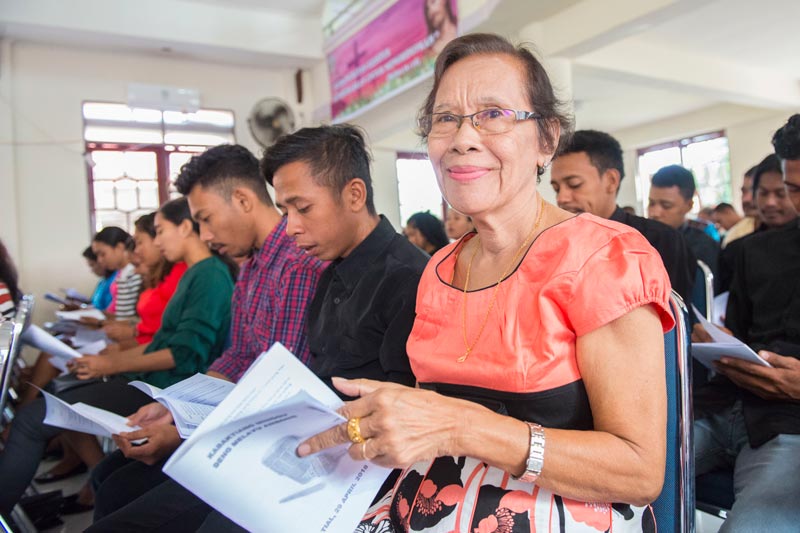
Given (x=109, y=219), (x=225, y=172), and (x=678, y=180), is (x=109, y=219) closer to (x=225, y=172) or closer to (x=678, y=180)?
(x=225, y=172)

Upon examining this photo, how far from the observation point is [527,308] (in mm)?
986

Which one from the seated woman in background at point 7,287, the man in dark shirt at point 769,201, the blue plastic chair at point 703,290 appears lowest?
the blue plastic chair at point 703,290

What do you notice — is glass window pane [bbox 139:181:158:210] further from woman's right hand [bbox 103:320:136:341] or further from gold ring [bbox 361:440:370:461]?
gold ring [bbox 361:440:370:461]

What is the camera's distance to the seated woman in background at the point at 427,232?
4.56m

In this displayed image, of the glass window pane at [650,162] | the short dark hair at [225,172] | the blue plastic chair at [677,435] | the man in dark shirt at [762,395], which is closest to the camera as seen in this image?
the blue plastic chair at [677,435]

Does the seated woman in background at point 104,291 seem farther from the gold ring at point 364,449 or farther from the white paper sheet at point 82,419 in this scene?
the gold ring at point 364,449

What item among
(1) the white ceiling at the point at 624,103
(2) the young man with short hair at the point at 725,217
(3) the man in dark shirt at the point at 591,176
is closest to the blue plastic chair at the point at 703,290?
(3) the man in dark shirt at the point at 591,176

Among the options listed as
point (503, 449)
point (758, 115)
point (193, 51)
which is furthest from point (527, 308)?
point (758, 115)

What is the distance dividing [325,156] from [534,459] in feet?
3.55

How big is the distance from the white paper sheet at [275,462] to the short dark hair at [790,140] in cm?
144

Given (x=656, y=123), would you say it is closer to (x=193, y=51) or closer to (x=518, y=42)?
(x=193, y=51)

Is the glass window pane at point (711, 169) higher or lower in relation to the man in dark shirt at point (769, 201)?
higher

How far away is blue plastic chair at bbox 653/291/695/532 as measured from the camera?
1014 millimetres

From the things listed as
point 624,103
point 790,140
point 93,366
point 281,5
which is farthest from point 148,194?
point 624,103
